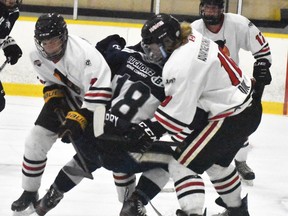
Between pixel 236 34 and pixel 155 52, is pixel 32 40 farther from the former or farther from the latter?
pixel 155 52

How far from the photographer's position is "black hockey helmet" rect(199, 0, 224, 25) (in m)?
4.24

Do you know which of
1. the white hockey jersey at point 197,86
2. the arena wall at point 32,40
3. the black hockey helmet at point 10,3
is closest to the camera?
the white hockey jersey at point 197,86

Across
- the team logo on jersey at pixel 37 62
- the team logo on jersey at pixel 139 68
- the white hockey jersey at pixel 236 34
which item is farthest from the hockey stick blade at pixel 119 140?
the white hockey jersey at pixel 236 34

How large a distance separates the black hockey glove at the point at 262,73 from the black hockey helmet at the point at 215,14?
0.34 m

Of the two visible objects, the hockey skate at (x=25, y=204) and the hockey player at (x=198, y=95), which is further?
the hockey skate at (x=25, y=204)

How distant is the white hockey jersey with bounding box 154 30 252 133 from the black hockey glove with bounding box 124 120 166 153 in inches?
2.8

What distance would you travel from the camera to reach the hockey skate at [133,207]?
303cm

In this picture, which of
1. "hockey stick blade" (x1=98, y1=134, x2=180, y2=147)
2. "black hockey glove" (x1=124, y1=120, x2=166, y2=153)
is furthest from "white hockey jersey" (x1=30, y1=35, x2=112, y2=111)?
"black hockey glove" (x1=124, y1=120, x2=166, y2=153)

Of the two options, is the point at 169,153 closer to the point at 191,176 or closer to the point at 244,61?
the point at 191,176

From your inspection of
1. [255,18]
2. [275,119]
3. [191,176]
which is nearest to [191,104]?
[191,176]

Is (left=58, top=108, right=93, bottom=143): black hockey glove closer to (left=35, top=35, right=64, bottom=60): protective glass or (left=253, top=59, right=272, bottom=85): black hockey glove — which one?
(left=35, top=35, right=64, bottom=60): protective glass

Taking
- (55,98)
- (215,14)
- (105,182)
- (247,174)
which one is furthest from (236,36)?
(55,98)

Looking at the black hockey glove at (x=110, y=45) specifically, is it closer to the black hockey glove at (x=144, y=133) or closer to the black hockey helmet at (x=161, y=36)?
the black hockey helmet at (x=161, y=36)

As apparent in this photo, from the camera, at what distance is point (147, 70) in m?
3.11
